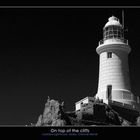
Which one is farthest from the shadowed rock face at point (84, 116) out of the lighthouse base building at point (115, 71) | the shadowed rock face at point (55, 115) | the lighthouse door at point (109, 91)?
the lighthouse door at point (109, 91)

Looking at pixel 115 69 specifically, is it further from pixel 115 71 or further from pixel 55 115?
pixel 55 115

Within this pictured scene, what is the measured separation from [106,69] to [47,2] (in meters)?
9.80

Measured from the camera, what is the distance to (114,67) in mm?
14445

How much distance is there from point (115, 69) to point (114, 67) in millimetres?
109

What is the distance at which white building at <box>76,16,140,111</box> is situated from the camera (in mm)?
12143

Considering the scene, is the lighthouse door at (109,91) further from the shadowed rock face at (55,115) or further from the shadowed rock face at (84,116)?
the shadowed rock face at (55,115)

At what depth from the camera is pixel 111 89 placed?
13.3m

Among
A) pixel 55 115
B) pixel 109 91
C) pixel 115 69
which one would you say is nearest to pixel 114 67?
pixel 115 69

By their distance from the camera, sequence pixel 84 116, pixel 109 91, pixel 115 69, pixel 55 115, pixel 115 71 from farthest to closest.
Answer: pixel 115 69 < pixel 115 71 < pixel 109 91 < pixel 84 116 < pixel 55 115

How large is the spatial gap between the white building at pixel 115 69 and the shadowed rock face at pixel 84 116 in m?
0.50

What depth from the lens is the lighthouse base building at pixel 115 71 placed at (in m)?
12.0

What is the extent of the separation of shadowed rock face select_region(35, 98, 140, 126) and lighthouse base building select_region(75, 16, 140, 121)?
50 centimetres
